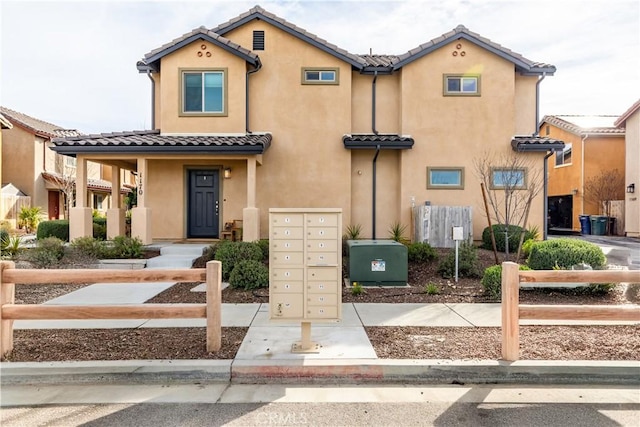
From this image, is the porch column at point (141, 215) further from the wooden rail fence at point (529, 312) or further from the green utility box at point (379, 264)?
the wooden rail fence at point (529, 312)

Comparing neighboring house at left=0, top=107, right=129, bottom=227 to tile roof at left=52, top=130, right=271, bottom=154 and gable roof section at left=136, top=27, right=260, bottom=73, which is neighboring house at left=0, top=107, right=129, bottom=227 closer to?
tile roof at left=52, top=130, right=271, bottom=154

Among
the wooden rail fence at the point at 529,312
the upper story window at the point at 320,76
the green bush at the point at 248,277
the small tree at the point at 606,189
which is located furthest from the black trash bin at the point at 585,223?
the green bush at the point at 248,277

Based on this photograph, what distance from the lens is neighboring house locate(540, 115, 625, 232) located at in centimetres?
2142

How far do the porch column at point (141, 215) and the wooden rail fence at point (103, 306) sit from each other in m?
6.92

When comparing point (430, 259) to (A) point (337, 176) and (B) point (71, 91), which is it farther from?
(B) point (71, 91)

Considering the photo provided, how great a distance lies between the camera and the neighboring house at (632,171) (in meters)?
18.9

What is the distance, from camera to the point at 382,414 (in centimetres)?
356

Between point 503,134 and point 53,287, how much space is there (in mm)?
13772

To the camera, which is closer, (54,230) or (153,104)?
(54,230)

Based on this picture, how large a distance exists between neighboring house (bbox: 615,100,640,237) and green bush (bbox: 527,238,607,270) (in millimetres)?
14631

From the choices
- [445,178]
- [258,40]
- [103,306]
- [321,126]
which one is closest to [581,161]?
[445,178]

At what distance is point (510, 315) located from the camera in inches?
178

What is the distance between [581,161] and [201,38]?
68.9 ft

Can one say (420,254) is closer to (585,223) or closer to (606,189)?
(585,223)
